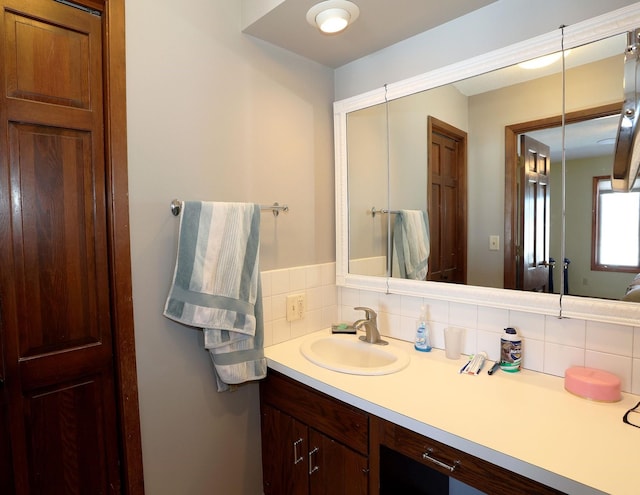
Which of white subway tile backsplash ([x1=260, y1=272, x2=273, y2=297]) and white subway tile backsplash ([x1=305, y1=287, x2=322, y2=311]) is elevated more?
white subway tile backsplash ([x1=260, y1=272, x2=273, y2=297])

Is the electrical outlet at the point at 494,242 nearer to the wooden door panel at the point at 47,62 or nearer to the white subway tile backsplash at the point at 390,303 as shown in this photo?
the white subway tile backsplash at the point at 390,303

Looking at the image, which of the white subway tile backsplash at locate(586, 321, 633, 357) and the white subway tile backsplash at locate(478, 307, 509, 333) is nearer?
the white subway tile backsplash at locate(586, 321, 633, 357)

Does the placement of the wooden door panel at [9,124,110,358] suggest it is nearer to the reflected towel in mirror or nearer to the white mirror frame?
the white mirror frame

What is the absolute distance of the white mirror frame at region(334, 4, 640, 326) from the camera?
110 cm

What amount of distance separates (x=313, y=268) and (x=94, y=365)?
38.9 inches

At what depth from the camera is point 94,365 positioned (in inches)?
47.8

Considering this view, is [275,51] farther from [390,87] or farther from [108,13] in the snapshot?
[108,13]

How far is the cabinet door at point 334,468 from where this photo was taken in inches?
47.1

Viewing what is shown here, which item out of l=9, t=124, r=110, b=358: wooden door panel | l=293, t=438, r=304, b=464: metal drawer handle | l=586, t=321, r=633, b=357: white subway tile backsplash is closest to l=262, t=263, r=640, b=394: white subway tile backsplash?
l=586, t=321, r=633, b=357: white subway tile backsplash

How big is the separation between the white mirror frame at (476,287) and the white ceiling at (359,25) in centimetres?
19

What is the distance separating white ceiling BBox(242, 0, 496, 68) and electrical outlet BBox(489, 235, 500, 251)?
0.87m

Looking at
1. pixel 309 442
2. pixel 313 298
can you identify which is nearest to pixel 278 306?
pixel 313 298

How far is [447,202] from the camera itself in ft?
4.97

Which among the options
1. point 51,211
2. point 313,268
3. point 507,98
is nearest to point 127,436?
point 51,211
